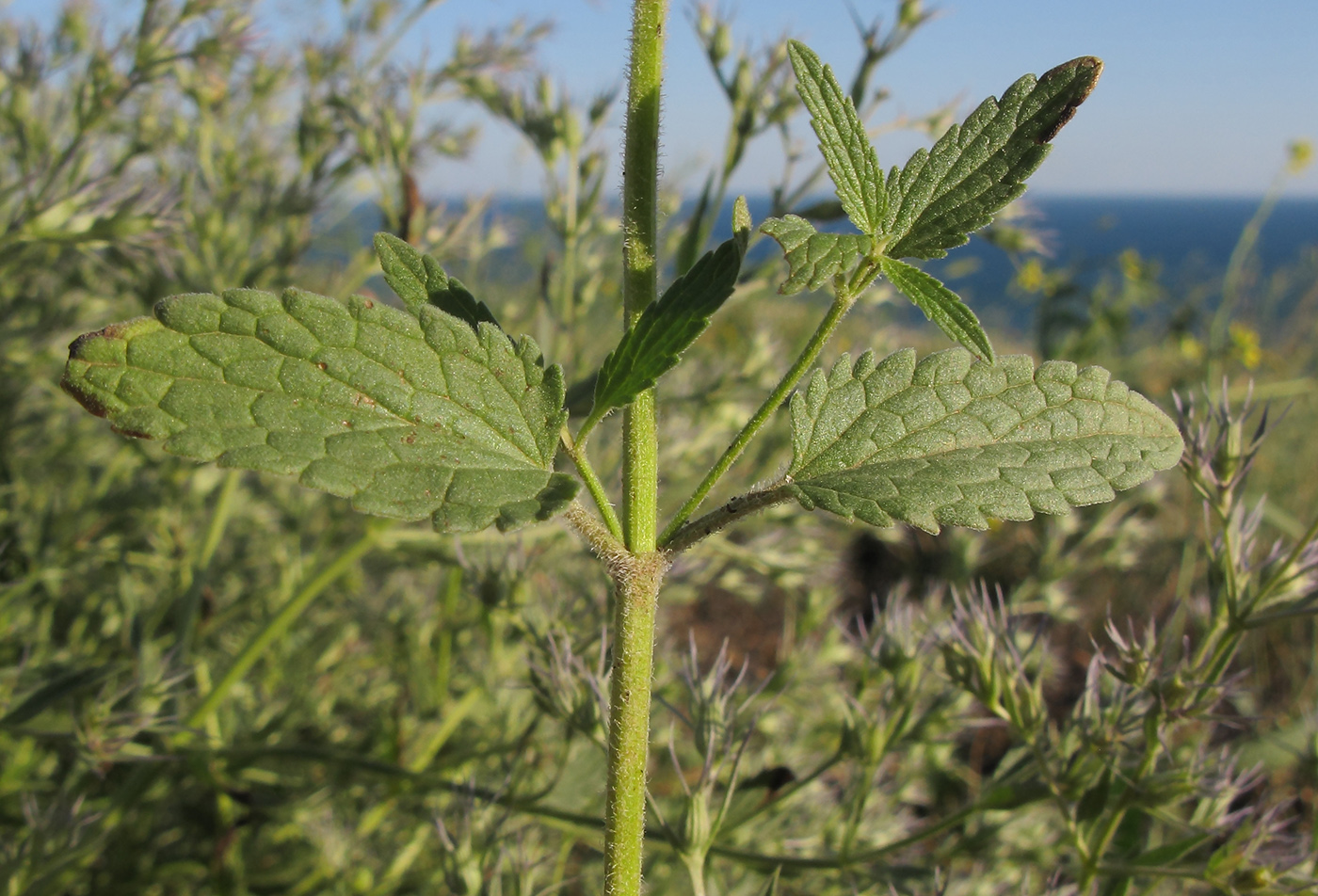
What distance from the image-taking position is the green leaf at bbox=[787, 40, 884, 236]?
0.57m

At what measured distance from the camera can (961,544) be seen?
78.2 inches

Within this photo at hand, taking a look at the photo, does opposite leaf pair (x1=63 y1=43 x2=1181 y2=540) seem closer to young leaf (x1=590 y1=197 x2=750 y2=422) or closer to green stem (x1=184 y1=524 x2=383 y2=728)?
young leaf (x1=590 y1=197 x2=750 y2=422)

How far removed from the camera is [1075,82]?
54 cm

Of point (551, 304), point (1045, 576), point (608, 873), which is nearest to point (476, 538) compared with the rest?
point (551, 304)

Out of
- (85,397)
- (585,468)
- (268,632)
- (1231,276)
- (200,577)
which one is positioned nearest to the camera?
(85,397)

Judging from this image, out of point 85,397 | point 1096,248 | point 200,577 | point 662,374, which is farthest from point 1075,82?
point 1096,248

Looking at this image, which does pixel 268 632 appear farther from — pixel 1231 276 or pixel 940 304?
pixel 1231 276

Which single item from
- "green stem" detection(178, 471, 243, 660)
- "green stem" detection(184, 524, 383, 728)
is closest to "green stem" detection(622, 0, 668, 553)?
"green stem" detection(184, 524, 383, 728)

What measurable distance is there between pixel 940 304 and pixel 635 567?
25 centimetres

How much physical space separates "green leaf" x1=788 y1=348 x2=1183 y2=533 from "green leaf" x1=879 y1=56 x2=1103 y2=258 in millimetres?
91

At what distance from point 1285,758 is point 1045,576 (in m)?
0.99

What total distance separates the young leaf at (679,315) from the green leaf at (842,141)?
0.20ft

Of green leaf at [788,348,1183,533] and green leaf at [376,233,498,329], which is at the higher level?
green leaf at [376,233,498,329]

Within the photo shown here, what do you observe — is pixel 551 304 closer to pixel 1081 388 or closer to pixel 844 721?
pixel 844 721
